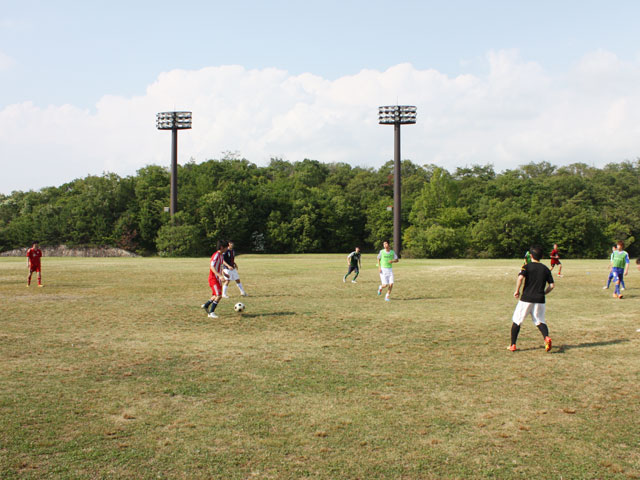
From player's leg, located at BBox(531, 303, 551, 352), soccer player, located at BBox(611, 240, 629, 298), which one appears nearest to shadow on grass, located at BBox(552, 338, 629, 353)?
player's leg, located at BBox(531, 303, 551, 352)

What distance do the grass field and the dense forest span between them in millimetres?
58716

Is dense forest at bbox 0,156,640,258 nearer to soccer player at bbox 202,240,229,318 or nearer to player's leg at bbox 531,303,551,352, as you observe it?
soccer player at bbox 202,240,229,318

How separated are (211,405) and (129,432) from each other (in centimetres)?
121

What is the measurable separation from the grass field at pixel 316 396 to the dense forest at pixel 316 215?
193 feet

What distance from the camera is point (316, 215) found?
84.1m

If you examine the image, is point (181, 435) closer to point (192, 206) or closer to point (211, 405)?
point (211, 405)

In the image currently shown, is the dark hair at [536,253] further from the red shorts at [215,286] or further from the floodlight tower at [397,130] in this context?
the floodlight tower at [397,130]

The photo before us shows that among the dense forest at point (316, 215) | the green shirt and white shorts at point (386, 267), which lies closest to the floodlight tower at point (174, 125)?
A: the dense forest at point (316, 215)

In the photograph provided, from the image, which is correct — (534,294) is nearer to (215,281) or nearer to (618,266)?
(215,281)

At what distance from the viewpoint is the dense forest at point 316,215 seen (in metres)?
74.2

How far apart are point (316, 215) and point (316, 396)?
253 feet

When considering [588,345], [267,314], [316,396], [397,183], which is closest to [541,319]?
[588,345]

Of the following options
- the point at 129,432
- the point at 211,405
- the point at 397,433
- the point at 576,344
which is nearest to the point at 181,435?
the point at 129,432

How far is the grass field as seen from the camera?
521 cm
